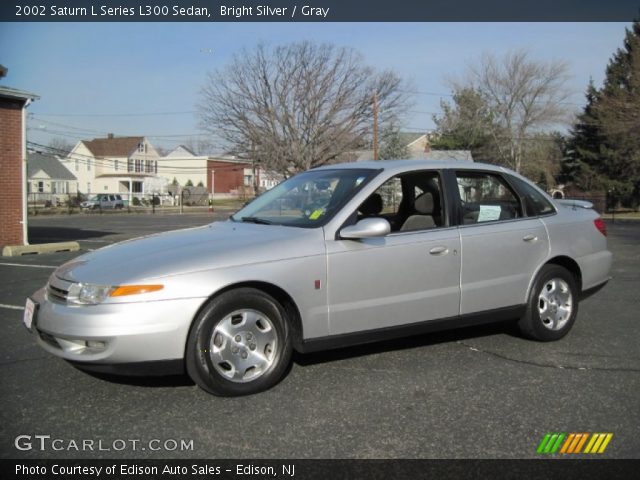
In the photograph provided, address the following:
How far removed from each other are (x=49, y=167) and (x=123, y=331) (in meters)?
76.6

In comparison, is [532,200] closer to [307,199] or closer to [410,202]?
[410,202]

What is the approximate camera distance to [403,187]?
532 centimetres

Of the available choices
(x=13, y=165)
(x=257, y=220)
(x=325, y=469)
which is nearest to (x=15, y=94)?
(x=13, y=165)

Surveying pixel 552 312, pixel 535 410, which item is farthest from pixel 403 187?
pixel 535 410

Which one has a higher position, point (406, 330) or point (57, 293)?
point (57, 293)

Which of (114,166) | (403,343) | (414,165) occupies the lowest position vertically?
(403,343)

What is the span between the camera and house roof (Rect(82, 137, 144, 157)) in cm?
7412

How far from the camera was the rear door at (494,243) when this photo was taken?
4.77 m

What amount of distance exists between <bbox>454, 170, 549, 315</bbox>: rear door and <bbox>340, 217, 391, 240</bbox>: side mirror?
0.91 metres

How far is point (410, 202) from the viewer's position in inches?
206

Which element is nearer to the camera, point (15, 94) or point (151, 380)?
point (151, 380)

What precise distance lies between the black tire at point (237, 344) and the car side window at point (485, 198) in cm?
193

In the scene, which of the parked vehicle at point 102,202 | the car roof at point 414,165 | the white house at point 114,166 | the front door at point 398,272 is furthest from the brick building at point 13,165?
the white house at point 114,166

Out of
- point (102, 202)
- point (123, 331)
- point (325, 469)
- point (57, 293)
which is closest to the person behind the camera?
point (325, 469)
